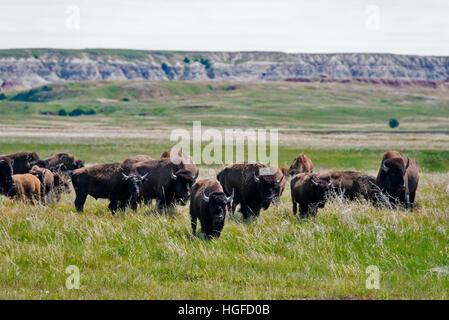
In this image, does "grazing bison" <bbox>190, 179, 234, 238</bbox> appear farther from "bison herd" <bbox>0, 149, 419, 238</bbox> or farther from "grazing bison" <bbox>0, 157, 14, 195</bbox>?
"grazing bison" <bbox>0, 157, 14, 195</bbox>

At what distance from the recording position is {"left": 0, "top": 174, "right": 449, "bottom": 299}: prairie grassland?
774cm

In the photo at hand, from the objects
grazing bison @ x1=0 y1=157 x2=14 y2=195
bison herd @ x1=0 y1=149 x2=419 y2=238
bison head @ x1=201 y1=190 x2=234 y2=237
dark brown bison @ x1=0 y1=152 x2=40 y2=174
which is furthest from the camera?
dark brown bison @ x1=0 y1=152 x2=40 y2=174

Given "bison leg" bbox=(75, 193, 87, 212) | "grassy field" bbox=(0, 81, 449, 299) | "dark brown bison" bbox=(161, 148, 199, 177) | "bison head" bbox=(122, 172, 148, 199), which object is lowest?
"bison leg" bbox=(75, 193, 87, 212)

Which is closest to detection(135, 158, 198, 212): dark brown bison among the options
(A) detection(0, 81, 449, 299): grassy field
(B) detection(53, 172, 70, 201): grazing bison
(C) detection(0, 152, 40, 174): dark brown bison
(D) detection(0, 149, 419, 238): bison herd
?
(D) detection(0, 149, 419, 238): bison herd

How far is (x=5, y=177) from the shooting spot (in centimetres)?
1534

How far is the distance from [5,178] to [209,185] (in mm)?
7333

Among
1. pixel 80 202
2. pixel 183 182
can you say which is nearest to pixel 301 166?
pixel 183 182

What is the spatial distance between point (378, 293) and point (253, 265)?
90.7 inches

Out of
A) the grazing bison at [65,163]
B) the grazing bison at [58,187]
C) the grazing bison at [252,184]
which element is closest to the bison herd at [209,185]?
the grazing bison at [252,184]

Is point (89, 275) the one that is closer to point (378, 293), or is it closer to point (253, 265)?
point (253, 265)

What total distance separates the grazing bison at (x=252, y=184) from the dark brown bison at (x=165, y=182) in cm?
118

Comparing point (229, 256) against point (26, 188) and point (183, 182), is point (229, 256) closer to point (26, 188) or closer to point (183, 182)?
point (183, 182)
